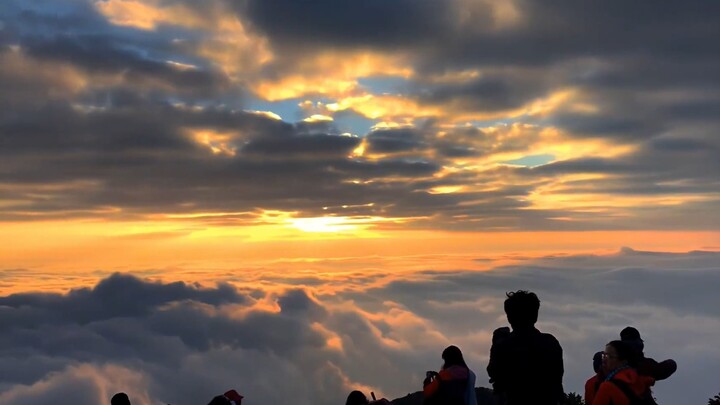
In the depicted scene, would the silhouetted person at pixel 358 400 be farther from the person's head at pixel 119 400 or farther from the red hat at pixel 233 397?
the person's head at pixel 119 400

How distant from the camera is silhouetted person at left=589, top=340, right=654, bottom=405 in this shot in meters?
7.98

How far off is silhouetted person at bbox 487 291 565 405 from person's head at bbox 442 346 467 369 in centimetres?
223

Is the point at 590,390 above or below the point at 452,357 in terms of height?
below

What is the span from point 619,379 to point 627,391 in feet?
0.49

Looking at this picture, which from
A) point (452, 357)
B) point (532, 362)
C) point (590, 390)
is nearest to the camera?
point (532, 362)

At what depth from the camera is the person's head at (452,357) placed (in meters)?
11.1

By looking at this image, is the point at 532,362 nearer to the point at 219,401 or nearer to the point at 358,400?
the point at 358,400

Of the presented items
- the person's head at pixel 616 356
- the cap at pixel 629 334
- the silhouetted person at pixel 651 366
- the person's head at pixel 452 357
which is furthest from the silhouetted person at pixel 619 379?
the person's head at pixel 452 357

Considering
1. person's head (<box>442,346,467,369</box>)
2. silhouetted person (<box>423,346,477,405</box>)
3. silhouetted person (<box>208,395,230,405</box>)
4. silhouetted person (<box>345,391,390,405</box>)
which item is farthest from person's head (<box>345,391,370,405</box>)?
silhouetted person (<box>208,395,230,405</box>)

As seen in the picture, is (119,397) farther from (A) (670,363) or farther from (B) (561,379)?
(A) (670,363)

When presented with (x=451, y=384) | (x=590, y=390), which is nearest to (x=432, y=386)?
(x=451, y=384)

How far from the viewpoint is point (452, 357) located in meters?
11.1

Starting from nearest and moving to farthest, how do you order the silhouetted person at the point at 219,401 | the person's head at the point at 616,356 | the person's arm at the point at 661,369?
the person's head at the point at 616,356
the silhouetted person at the point at 219,401
the person's arm at the point at 661,369

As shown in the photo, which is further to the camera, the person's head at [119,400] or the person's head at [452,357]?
the person's head at [452,357]
